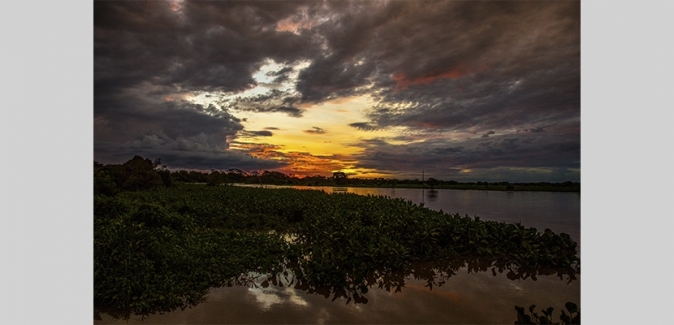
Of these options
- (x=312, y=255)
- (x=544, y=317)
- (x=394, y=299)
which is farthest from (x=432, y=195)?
(x=544, y=317)

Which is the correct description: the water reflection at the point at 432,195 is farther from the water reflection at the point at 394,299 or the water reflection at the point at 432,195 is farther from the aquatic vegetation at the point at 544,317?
the aquatic vegetation at the point at 544,317

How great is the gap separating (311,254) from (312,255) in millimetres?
624

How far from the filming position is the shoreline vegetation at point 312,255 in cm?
485

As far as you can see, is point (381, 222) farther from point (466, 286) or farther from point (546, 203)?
point (546, 203)

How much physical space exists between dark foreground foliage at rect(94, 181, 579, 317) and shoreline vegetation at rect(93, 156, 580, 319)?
0.05 feet

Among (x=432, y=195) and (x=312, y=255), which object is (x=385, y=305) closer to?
(x=312, y=255)

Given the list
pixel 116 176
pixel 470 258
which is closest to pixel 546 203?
pixel 470 258

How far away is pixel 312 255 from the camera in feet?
19.9

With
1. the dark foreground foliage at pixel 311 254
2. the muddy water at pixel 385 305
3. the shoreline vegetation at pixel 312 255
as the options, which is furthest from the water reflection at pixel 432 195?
the muddy water at pixel 385 305

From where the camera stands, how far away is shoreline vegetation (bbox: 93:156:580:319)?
485 cm

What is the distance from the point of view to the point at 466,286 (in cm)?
552

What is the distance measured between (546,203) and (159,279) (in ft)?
25.2

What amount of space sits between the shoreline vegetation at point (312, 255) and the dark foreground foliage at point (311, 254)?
15 millimetres

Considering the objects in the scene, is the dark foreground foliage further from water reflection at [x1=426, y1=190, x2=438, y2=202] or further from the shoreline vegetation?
water reflection at [x1=426, y1=190, x2=438, y2=202]
